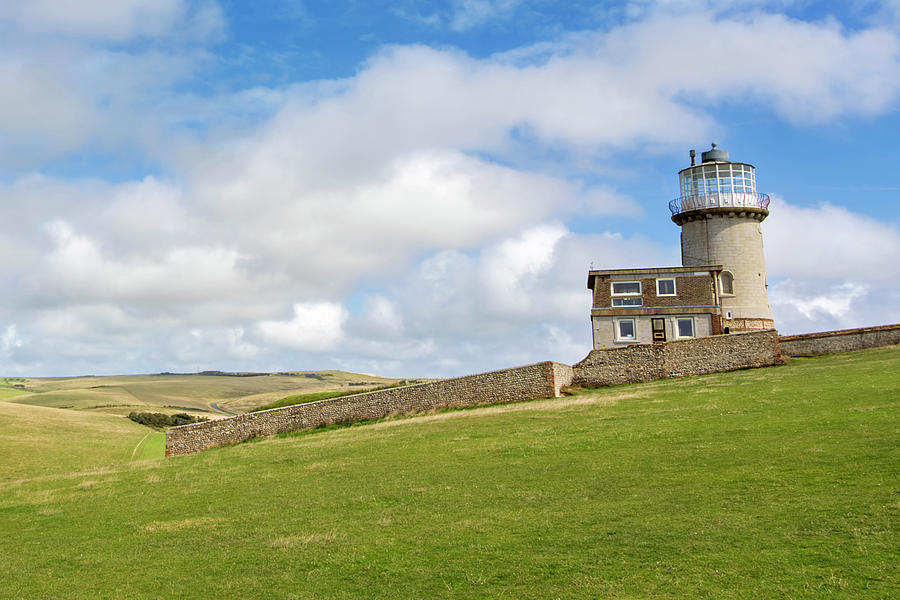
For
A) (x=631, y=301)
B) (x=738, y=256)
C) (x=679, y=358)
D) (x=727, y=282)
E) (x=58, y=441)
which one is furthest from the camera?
(x=58, y=441)

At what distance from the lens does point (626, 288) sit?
52.2 metres

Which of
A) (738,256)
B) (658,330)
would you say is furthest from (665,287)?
(738,256)

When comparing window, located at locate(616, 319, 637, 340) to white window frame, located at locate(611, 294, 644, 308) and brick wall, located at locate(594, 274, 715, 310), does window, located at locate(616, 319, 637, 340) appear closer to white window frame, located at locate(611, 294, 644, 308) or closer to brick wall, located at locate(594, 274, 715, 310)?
white window frame, located at locate(611, 294, 644, 308)

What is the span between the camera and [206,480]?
26.6 metres

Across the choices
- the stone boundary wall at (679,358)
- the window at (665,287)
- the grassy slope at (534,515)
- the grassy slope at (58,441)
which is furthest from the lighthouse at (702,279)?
the grassy slope at (58,441)

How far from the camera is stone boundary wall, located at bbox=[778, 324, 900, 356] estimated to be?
40.7 m

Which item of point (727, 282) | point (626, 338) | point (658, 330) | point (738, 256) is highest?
point (738, 256)

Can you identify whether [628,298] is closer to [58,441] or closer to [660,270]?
[660,270]

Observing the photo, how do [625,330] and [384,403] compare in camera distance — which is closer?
[384,403]

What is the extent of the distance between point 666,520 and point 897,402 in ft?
41.9

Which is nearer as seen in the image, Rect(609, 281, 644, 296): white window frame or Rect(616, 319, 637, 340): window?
Rect(616, 319, 637, 340): window

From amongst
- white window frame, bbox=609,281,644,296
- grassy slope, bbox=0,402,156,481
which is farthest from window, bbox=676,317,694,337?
grassy slope, bbox=0,402,156,481

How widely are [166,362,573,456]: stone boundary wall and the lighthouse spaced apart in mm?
11261

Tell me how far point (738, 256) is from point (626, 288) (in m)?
9.62
